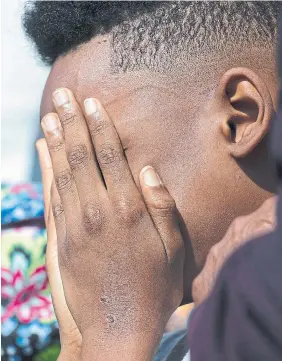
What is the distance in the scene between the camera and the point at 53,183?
182 centimetres

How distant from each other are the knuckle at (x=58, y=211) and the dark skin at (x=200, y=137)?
228 mm

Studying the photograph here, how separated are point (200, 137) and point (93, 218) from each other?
30cm

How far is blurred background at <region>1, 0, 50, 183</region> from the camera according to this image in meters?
2.68

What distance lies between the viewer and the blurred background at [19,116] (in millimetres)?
2679

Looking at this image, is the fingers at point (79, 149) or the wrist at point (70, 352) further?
the wrist at point (70, 352)

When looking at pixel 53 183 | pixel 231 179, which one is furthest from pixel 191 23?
pixel 53 183

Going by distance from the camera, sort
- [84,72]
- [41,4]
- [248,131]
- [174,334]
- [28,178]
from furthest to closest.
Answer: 1. [28,178]
2. [174,334]
3. [41,4]
4. [84,72]
5. [248,131]

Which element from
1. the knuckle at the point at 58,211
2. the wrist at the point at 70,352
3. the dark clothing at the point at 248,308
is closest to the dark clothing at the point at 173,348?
the wrist at the point at 70,352

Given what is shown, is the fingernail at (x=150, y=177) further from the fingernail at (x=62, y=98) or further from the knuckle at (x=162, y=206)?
the fingernail at (x=62, y=98)

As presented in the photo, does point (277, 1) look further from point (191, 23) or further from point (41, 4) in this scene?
point (41, 4)

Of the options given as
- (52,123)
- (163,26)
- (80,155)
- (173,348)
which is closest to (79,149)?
(80,155)

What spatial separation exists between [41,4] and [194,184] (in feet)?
2.06

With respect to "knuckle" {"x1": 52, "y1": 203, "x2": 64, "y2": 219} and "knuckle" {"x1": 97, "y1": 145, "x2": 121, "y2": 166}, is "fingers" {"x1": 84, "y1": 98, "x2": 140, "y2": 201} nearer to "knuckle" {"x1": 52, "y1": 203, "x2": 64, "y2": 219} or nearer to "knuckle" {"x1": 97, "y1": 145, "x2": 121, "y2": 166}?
"knuckle" {"x1": 97, "y1": 145, "x2": 121, "y2": 166}

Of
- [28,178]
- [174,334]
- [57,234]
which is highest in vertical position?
[57,234]
